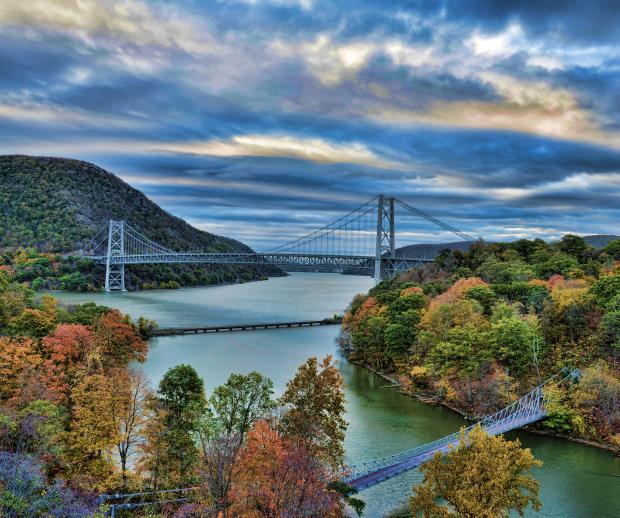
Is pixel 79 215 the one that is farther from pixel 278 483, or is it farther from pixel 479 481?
pixel 479 481

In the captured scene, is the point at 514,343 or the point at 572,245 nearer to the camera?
the point at 514,343

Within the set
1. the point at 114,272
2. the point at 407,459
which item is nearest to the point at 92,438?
the point at 407,459

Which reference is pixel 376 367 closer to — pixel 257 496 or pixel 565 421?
pixel 565 421

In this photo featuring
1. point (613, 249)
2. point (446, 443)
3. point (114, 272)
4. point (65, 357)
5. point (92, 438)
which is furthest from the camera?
point (114, 272)

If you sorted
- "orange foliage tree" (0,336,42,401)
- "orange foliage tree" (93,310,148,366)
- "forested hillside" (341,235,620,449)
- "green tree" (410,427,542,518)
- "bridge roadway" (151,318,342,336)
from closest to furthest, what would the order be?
1. "green tree" (410,427,542,518)
2. "orange foliage tree" (0,336,42,401)
3. "forested hillside" (341,235,620,449)
4. "orange foliage tree" (93,310,148,366)
5. "bridge roadway" (151,318,342,336)

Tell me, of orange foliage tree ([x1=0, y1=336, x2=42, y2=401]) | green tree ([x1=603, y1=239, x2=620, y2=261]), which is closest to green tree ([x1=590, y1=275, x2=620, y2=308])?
green tree ([x1=603, y1=239, x2=620, y2=261])

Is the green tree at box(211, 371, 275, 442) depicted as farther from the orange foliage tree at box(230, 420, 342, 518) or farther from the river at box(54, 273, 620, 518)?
the river at box(54, 273, 620, 518)

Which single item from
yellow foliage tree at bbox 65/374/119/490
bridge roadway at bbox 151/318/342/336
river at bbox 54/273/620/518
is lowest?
river at bbox 54/273/620/518
